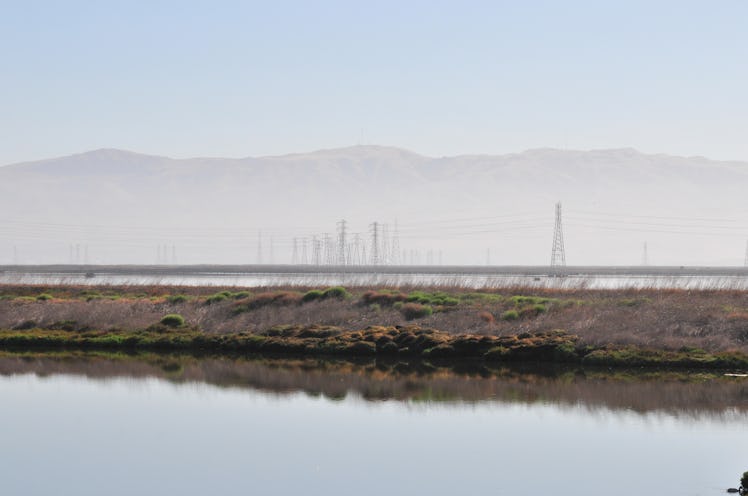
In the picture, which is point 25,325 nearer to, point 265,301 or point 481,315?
point 265,301

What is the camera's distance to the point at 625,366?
34156 mm

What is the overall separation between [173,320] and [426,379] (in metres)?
16.8

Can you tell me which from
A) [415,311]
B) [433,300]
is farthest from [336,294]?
[415,311]

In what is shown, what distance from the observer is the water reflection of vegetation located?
90.6ft

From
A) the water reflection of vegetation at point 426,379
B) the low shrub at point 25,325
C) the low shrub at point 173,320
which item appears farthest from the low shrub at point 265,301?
the low shrub at point 25,325

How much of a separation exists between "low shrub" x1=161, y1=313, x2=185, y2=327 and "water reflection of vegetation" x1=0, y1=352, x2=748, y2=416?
18.7ft

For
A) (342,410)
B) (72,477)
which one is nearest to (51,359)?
(342,410)

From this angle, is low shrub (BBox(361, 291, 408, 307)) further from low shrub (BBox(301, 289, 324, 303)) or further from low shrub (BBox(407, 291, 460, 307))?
low shrub (BBox(301, 289, 324, 303))

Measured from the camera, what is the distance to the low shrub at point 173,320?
4434 cm

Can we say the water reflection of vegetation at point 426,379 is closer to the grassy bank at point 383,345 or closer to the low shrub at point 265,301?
the grassy bank at point 383,345

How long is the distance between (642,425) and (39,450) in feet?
45.4

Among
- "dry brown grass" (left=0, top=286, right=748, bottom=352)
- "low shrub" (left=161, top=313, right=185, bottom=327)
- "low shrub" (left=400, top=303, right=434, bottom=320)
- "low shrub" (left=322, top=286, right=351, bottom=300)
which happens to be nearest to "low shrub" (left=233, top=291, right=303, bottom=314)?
"dry brown grass" (left=0, top=286, right=748, bottom=352)

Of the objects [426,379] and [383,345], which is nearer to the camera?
[426,379]

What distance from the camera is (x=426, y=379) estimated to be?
104ft
